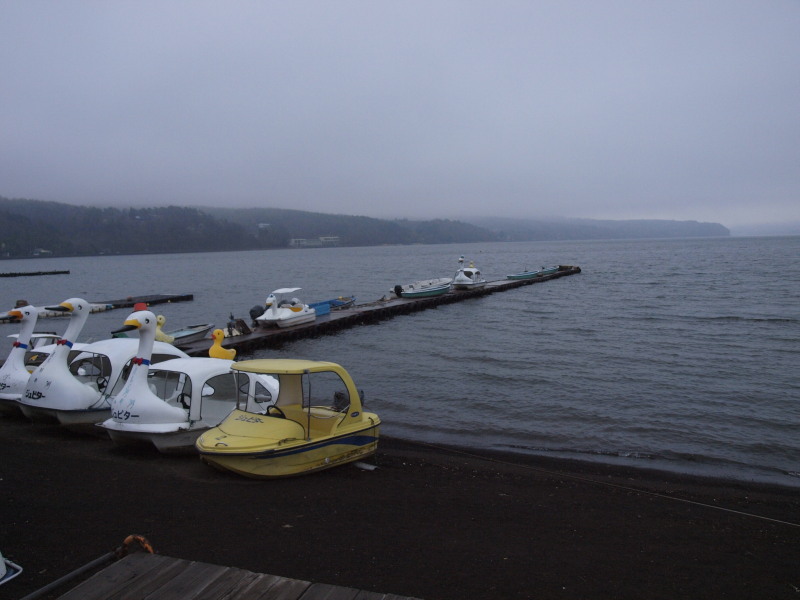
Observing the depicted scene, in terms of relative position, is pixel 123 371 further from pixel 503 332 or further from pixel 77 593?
pixel 503 332

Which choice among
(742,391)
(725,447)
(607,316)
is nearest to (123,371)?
(725,447)

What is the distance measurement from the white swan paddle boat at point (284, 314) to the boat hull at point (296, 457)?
1960 cm

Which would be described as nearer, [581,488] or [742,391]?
[581,488]

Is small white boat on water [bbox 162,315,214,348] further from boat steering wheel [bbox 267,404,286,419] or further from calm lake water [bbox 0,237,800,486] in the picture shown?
boat steering wheel [bbox 267,404,286,419]

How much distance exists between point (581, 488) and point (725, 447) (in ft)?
16.5

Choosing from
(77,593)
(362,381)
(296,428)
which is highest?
(77,593)

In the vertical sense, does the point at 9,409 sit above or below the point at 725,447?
above

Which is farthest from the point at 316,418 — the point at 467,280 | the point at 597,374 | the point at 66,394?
the point at 467,280

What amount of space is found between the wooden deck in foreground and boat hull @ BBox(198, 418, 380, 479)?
520 cm

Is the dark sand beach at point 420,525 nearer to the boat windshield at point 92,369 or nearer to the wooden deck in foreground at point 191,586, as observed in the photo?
the boat windshield at point 92,369

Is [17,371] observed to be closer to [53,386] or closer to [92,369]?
[92,369]

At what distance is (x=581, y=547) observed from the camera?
7.33 metres

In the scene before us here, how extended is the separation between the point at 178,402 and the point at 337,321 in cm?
2150

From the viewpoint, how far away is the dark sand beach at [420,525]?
20.5 feet
